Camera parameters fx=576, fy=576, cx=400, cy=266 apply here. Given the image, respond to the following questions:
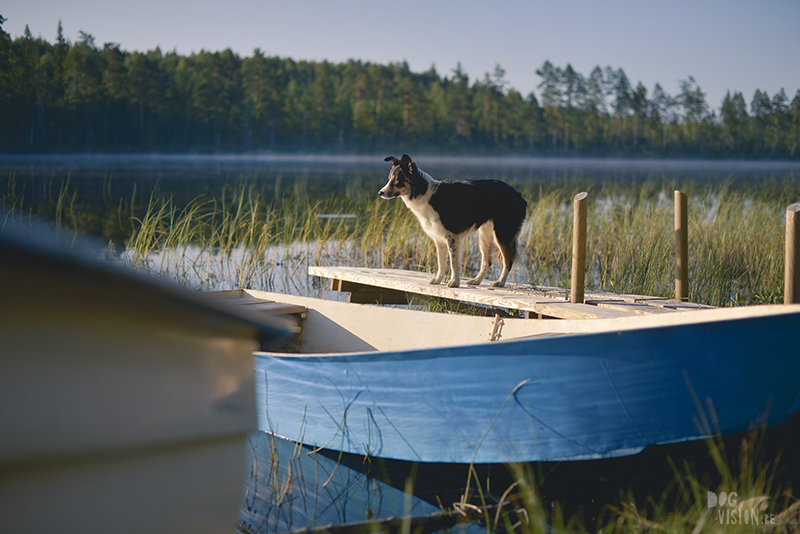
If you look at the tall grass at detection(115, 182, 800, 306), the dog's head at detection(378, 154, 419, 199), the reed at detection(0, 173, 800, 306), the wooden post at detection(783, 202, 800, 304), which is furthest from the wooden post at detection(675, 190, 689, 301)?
the dog's head at detection(378, 154, 419, 199)

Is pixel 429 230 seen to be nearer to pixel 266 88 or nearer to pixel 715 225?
pixel 715 225

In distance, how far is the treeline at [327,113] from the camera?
57.1m

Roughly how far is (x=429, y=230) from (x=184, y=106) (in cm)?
7154

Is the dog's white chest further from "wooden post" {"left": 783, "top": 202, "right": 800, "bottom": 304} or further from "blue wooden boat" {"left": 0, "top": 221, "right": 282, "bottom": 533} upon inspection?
"blue wooden boat" {"left": 0, "top": 221, "right": 282, "bottom": 533}

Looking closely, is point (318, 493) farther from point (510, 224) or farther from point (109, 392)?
point (510, 224)

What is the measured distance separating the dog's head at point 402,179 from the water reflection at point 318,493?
2.35 metres

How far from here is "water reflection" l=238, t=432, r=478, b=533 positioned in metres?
3.29

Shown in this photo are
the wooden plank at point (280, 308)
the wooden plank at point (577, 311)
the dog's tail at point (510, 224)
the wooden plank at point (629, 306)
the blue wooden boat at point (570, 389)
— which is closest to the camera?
the blue wooden boat at point (570, 389)

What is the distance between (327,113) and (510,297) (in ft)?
253

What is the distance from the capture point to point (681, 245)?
550 cm

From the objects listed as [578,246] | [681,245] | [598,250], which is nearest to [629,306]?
[578,246]

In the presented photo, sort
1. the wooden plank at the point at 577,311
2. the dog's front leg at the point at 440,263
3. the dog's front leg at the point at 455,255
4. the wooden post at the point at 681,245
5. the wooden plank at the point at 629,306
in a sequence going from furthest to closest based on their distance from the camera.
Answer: the dog's front leg at the point at 440,263 < the dog's front leg at the point at 455,255 < the wooden post at the point at 681,245 < the wooden plank at the point at 629,306 < the wooden plank at the point at 577,311

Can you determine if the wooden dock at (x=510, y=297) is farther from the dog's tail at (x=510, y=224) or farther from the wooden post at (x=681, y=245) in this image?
the dog's tail at (x=510, y=224)

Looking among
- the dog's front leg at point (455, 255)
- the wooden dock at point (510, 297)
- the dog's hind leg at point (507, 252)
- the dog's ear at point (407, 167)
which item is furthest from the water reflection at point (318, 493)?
the dog's hind leg at point (507, 252)
